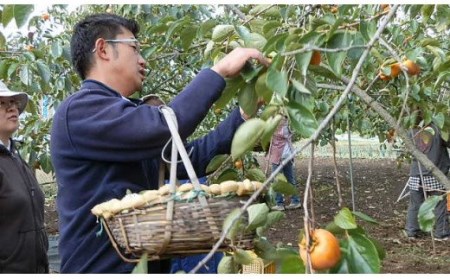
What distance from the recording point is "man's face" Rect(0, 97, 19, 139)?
2851mm

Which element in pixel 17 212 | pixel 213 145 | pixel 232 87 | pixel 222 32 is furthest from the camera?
pixel 17 212

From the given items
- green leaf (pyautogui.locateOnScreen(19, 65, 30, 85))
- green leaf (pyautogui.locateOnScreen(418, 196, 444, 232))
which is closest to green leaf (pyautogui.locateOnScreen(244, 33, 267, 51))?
green leaf (pyautogui.locateOnScreen(418, 196, 444, 232))

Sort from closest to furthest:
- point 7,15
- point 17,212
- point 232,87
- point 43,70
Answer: point 7,15
point 232,87
point 17,212
point 43,70

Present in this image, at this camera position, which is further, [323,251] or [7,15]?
[7,15]

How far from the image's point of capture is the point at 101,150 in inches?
60.8

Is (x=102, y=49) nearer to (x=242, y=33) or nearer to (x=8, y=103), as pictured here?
(x=242, y=33)

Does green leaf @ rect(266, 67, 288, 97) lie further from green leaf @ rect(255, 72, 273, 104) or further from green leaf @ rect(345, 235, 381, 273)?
green leaf @ rect(345, 235, 381, 273)

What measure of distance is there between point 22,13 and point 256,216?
753mm

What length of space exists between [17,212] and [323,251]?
6.33ft

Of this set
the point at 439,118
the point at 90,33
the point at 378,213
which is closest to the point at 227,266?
the point at 90,33

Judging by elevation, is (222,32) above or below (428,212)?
above

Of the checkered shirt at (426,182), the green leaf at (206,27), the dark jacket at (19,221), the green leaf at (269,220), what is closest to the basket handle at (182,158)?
the green leaf at (269,220)

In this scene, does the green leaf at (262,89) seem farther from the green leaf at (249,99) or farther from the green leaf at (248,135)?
the green leaf at (248,135)

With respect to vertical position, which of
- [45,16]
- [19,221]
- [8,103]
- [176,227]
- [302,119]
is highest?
Result: [45,16]
